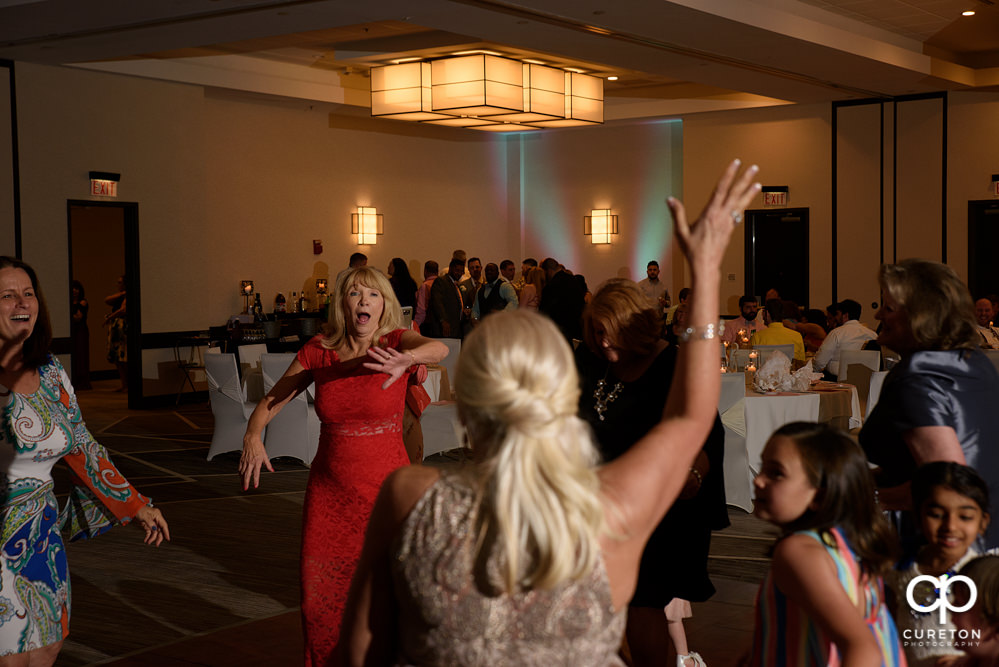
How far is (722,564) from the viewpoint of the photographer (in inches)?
214

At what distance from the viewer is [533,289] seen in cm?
1402

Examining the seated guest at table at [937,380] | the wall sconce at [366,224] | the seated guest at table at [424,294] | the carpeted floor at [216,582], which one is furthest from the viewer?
the wall sconce at [366,224]

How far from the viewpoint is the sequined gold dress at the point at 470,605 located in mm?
1309

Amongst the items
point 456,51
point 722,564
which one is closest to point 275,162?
point 456,51

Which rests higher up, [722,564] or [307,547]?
[307,547]

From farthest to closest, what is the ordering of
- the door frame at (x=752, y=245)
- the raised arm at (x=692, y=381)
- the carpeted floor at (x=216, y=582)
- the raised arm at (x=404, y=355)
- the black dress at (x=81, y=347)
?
the door frame at (x=752, y=245) → the black dress at (x=81, y=347) → the carpeted floor at (x=216, y=582) → the raised arm at (x=404, y=355) → the raised arm at (x=692, y=381)

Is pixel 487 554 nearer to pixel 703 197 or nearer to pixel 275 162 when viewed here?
pixel 275 162

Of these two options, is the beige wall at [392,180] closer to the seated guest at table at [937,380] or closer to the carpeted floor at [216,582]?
the carpeted floor at [216,582]

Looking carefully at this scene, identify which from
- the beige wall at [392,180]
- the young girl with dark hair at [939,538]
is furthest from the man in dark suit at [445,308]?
the young girl with dark hair at [939,538]

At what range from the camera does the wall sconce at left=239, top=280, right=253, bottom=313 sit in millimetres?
13695

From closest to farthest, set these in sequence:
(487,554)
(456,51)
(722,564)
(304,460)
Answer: (487,554)
(722,564)
(304,460)
(456,51)

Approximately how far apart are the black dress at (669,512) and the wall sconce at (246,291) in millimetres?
11105

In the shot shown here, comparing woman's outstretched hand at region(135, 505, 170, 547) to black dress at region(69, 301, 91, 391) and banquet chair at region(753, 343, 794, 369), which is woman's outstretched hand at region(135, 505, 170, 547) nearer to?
banquet chair at region(753, 343, 794, 369)

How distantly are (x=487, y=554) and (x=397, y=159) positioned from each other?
49.7 feet
